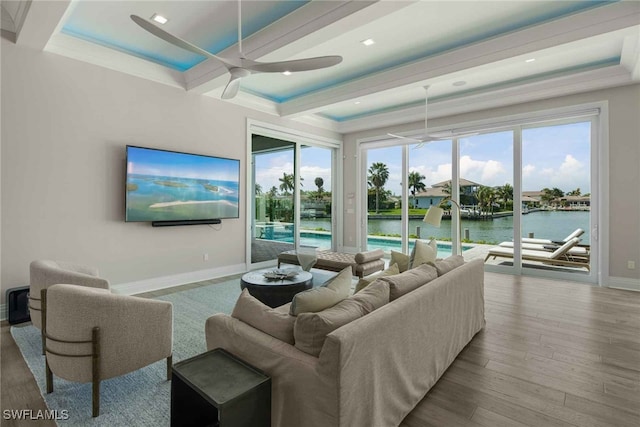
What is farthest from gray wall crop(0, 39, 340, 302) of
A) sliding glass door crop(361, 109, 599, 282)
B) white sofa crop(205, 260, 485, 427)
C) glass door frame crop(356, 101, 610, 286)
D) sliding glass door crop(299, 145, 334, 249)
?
glass door frame crop(356, 101, 610, 286)

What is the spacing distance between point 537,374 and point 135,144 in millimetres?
5064

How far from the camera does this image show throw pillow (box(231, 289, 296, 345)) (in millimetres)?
1694

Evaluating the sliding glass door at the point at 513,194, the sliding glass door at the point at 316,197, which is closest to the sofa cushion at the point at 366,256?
the sliding glass door at the point at 513,194

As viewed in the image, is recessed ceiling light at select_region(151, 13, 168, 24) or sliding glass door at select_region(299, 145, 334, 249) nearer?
recessed ceiling light at select_region(151, 13, 168, 24)

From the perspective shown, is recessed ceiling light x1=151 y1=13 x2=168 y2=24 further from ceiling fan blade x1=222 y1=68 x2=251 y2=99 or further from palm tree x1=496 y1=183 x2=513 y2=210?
palm tree x1=496 y1=183 x2=513 y2=210

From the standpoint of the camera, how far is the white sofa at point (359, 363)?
1.42m

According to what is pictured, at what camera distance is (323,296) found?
1.84 meters

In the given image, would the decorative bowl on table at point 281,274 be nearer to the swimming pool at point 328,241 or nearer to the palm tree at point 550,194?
the swimming pool at point 328,241

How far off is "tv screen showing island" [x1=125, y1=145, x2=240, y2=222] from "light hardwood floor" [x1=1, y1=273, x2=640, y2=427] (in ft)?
6.36

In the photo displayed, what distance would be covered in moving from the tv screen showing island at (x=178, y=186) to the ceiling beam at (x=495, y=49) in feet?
7.13

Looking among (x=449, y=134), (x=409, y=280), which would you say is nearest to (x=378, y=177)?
(x=449, y=134)

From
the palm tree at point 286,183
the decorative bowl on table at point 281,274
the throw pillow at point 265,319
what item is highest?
the palm tree at point 286,183

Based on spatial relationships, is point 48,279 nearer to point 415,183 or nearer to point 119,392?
point 119,392

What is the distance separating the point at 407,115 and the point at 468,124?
117 centimetres
